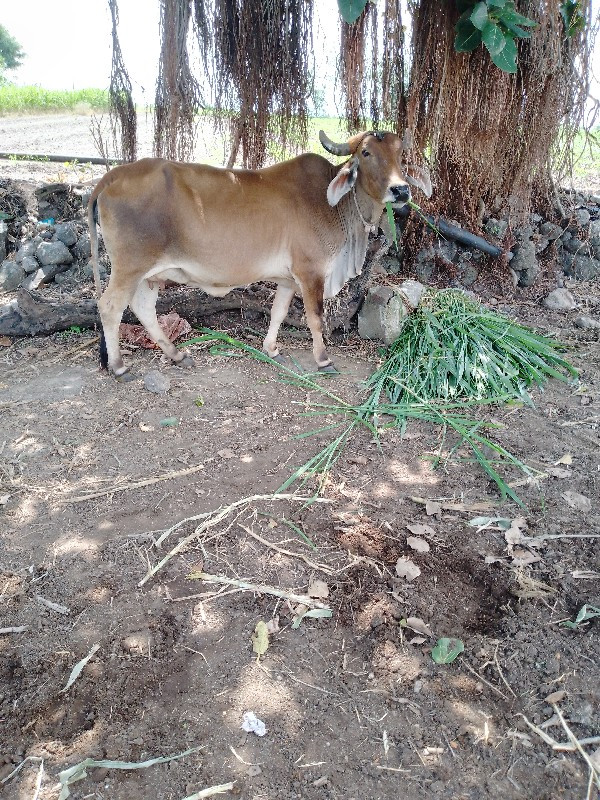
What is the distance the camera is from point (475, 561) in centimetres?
269

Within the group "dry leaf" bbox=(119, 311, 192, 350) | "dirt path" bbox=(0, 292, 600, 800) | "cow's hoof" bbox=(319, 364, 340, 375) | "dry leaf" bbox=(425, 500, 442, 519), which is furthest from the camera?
"dry leaf" bbox=(119, 311, 192, 350)

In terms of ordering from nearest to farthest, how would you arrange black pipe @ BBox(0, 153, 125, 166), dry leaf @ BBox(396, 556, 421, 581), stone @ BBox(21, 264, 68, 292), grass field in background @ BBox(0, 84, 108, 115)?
dry leaf @ BBox(396, 556, 421, 581) < stone @ BBox(21, 264, 68, 292) < black pipe @ BBox(0, 153, 125, 166) < grass field in background @ BBox(0, 84, 108, 115)

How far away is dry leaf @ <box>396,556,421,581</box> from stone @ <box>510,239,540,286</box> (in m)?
4.06

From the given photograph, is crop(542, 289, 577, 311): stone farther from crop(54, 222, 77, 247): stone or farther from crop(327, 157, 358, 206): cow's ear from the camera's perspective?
crop(54, 222, 77, 247): stone

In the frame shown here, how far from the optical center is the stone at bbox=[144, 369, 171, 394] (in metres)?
4.11

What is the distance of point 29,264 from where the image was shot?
5746 mm

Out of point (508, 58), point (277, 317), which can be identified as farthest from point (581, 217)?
point (277, 317)

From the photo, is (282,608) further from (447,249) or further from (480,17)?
(447,249)

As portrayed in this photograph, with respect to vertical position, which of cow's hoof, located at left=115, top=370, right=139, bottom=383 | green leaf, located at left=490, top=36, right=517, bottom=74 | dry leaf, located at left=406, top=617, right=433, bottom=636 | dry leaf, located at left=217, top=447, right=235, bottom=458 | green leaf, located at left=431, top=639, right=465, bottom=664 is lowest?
cow's hoof, located at left=115, top=370, right=139, bottom=383

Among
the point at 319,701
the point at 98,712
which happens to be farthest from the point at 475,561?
the point at 98,712

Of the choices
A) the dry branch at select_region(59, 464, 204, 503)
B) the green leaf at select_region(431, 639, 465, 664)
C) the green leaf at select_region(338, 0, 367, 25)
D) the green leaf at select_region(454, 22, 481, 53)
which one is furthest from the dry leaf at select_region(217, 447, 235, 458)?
the green leaf at select_region(454, 22, 481, 53)

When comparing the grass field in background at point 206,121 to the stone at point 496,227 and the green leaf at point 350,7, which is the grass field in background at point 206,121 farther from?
the green leaf at point 350,7

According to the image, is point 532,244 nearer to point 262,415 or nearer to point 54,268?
point 262,415

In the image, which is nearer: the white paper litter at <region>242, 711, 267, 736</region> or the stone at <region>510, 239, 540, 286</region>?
the white paper litter at <region>242, 711, 267, 736</region>
